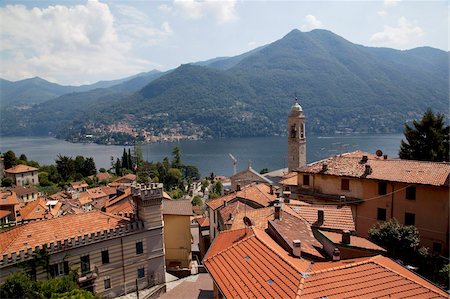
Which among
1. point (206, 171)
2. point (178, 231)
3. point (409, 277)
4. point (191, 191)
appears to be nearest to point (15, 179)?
point (191, 191)

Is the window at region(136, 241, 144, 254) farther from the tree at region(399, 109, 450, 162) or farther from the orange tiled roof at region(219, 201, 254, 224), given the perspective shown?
the tree at region(399, 109, 450, 162)

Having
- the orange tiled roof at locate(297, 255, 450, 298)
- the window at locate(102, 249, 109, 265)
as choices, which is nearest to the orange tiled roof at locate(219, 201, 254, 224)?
the window at locate(102, 249, 109, 265)

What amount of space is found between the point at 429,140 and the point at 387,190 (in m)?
13.5

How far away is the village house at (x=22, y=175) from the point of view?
79.0 meters

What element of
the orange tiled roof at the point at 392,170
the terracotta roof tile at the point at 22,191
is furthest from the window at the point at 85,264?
the terracotta roof tile at the point at 22,191

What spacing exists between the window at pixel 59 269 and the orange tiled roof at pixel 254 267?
1101cm

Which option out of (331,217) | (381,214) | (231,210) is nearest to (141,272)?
(231,210)

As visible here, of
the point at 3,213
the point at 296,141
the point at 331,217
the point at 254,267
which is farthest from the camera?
the point at 296,141

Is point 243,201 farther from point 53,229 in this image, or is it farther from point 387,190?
point 53,229

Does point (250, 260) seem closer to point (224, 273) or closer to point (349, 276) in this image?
point (224, 273)

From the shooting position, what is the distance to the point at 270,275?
1146 cm

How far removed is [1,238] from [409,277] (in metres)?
22.1

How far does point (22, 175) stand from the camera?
261 feet

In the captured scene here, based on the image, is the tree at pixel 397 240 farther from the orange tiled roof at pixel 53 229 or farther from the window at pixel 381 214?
the orange tiled roof at pixel 53 229
